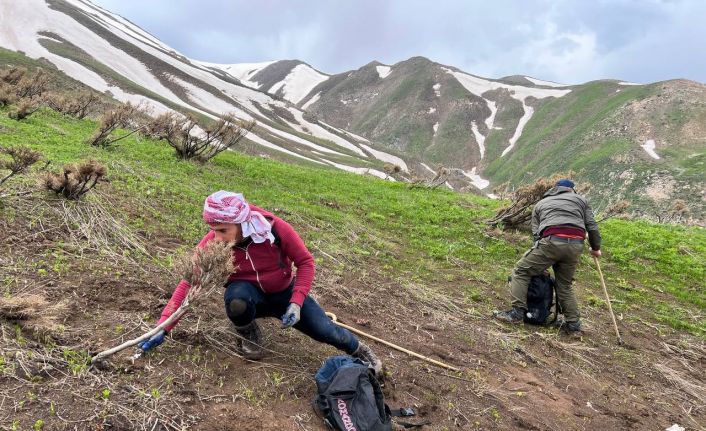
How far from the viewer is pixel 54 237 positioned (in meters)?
5.71

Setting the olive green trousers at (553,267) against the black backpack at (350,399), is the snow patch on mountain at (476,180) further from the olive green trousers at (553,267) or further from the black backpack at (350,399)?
the black backpack at (350,399)

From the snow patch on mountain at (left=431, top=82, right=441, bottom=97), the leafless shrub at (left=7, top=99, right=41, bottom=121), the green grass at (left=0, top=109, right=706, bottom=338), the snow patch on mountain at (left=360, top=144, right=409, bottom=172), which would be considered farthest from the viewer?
the snow patch on mountain at (left=431, top=82, right=441, bottom=97)

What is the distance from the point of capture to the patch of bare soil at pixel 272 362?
326cm

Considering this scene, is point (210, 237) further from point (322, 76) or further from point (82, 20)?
point (322, 76)

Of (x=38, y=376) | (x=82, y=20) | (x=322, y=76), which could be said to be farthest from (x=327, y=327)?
(x=322, y=76)

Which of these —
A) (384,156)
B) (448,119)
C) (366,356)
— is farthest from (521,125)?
(366,356)

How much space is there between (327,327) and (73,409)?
6.68 feet

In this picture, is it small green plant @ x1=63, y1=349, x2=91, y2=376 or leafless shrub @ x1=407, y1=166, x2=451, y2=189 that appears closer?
small green plant @ x1=63, y1=349, x2=91, y2=376

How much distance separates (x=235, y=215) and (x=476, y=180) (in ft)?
283

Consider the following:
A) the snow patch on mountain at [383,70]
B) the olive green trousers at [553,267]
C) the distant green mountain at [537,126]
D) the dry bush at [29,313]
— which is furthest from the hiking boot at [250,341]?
the snow patch on mountain at [383,70]

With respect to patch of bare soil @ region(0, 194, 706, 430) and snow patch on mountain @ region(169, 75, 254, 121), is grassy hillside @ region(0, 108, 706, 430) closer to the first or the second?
patch of bare soil @ region(0, 194, 706, 430)

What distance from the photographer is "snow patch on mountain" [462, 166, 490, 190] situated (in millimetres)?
81812

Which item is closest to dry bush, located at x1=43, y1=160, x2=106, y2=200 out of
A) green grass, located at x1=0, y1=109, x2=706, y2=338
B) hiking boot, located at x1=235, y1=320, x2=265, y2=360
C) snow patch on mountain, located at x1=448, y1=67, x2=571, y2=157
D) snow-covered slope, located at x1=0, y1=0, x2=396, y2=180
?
green grass, located at x1=0, y1=109, x2=706, y2=338

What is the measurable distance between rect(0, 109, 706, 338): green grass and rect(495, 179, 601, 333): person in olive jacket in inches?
30.1
